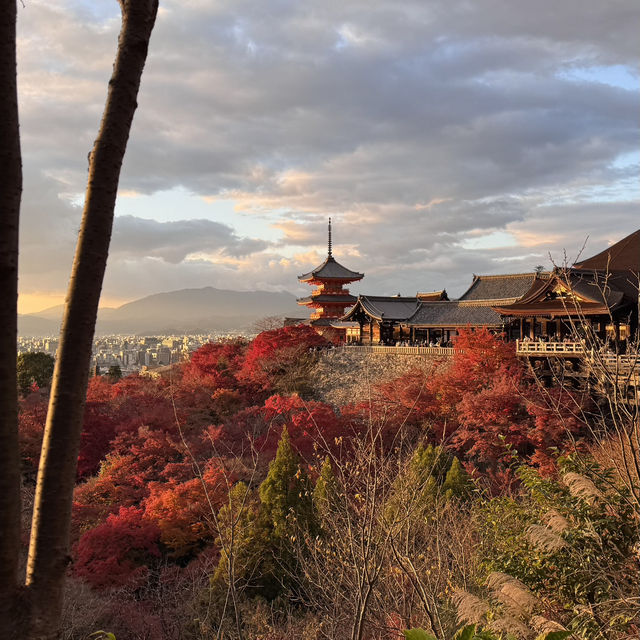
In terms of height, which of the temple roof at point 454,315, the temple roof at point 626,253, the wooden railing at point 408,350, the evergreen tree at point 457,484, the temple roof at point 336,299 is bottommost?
the evergreen tree at point 457,484

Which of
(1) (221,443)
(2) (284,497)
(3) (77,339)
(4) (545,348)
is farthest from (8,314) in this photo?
(4) (545,348)

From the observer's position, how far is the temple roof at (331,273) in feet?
140

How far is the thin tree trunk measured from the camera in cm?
191

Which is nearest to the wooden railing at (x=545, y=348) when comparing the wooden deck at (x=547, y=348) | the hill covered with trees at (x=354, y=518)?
the wooden deck at (x=547, y=348)

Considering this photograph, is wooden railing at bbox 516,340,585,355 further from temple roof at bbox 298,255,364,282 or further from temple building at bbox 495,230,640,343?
temple roof at bbox 298,255,364,282

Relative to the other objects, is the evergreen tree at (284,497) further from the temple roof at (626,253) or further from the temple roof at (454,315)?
the temple roof at (626,253)

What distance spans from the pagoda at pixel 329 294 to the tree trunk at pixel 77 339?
Result: 38.5 meters

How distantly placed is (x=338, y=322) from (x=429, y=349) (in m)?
13.5

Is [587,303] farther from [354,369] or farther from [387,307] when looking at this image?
[387,307]

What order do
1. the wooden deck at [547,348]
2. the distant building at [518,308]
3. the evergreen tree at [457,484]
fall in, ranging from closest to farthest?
the evergreen tree at [457,484] → the distant building at [518,308] → the wooden deck at [547,348]

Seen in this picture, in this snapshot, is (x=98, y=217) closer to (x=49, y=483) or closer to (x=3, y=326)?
(x=3, y=326)

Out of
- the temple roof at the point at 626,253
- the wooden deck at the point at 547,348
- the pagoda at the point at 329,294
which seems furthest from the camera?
the pagoda at the point at 329,294

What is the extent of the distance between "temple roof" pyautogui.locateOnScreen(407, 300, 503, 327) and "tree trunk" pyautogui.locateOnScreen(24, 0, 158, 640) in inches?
1002

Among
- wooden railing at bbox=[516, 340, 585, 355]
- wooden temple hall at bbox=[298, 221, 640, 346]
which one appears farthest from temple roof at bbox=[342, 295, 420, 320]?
wooden railing at bbox=[516, 340, 585, 355]
